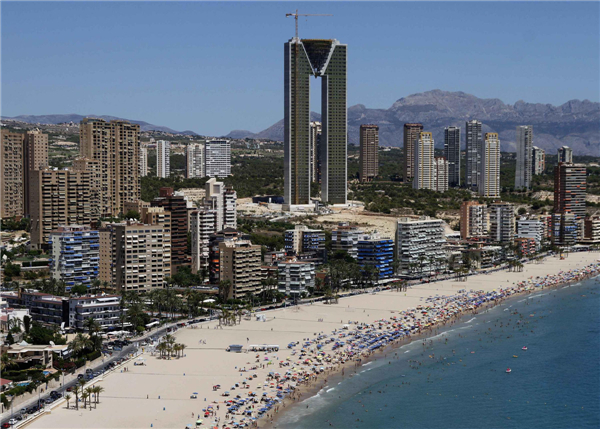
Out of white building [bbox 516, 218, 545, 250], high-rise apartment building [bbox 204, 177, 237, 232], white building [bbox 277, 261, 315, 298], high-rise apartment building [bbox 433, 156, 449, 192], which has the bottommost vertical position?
white building [bbox 277, 261, 315, 298]

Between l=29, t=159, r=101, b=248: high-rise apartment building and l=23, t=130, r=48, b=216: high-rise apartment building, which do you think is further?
l=23, t=130, r=48, b=216: high-rise apartment building

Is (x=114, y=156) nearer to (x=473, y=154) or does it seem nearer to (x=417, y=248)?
(x=417, y=248)

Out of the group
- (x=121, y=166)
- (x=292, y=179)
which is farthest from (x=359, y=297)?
(x=292, y=179)

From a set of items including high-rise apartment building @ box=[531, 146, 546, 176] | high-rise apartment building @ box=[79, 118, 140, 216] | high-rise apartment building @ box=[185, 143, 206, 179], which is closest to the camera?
high-rise apartment building @ box=[79, 118, 140, 216]

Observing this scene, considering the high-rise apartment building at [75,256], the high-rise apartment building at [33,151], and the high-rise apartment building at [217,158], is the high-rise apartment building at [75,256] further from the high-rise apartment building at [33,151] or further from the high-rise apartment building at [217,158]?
the high-rise apartment building at [217,158]

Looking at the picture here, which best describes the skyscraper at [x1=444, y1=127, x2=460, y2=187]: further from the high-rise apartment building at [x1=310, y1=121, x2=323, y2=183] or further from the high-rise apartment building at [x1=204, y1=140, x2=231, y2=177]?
the high-rise apartment building at [x1=204, y1=140, x2=231, y2=177]

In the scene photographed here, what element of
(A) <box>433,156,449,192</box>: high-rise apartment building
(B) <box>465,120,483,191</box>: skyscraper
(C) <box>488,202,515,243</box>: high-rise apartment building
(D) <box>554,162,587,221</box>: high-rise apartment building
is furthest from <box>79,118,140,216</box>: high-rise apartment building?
(B) <box>465,120,483,191</box>: skyscraper

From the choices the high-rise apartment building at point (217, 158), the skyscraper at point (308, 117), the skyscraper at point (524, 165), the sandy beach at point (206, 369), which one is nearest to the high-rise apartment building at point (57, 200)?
the sandy beach at point (206, 369)

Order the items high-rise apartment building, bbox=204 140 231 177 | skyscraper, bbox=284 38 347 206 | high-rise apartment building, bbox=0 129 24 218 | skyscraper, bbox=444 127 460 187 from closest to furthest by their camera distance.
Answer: high-rise apartment building, bbox=0 129 24 218, skyscraper, bbox=284 38 347 206, high-rise apartment building, bbox=204 140 231 177, skyscraper, bbox=444 127 460 187
